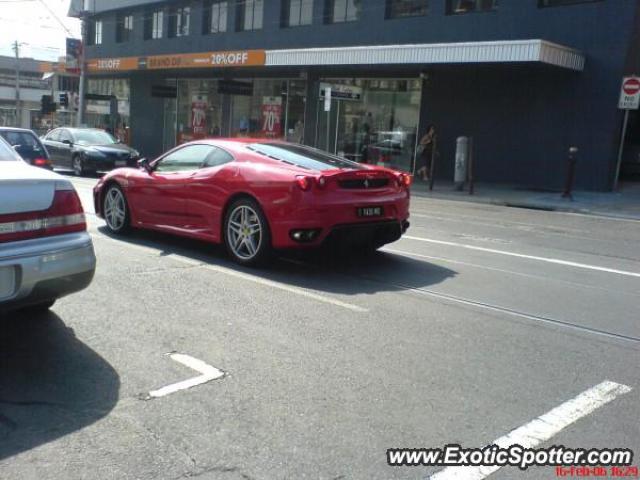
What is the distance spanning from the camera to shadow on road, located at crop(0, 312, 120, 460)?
3.42m

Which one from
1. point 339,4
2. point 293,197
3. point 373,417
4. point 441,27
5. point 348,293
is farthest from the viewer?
point 339,4

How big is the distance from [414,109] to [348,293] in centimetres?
1769

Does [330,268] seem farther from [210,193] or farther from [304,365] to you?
[304,365]

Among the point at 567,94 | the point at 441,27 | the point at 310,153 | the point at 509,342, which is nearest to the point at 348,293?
the point at 509,342

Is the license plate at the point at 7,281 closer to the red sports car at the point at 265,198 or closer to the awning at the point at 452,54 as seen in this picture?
the red sports car at the point at 265,198

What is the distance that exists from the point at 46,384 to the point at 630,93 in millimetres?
16336

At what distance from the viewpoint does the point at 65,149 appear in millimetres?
20828

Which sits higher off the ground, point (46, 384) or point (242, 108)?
point (242, 108)

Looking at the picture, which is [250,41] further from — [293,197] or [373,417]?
[373,417]

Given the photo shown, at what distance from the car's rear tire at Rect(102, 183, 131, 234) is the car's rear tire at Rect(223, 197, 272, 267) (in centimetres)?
205

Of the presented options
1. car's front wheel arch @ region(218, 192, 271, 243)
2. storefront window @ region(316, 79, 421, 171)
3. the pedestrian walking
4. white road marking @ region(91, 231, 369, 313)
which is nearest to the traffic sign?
the pedestrian walking

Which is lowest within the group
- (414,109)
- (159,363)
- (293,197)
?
(159,363)

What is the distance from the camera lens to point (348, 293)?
20.8ft

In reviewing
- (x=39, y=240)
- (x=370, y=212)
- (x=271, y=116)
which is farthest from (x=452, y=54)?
(x=39, y=240)
